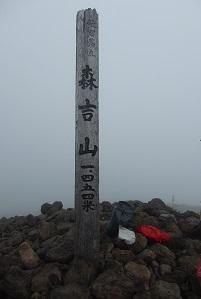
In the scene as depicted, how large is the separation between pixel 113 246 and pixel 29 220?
15.4 feet

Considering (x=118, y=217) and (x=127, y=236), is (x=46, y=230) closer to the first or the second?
(x=118, y=217)

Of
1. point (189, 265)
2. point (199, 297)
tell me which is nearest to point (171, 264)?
point (189, 265)

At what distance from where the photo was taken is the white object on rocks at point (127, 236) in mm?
9836

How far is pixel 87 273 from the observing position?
8.87 metres

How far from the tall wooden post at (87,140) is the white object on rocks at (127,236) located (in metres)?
0.76

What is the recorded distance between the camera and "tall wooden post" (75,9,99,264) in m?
9.46

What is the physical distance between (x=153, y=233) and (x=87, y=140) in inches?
116

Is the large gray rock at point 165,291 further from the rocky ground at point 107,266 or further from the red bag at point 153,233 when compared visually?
the red bag at point 153,233

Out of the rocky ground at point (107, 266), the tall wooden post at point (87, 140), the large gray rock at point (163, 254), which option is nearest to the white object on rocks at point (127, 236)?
the rocky ground at point (107, 266)

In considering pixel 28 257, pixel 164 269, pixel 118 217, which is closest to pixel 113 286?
pixel 164 269

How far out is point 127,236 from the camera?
32.7 ft

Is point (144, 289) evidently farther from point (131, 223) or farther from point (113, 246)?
point (131, 223)

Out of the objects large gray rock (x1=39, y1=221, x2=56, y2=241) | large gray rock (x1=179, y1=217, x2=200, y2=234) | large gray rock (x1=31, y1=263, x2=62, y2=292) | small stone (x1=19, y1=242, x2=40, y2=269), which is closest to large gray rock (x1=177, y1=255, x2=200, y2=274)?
large gray rock (x1=179, y1=217, x2=200, y2=234)

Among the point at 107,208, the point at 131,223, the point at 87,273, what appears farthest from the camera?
the point at 107,208
